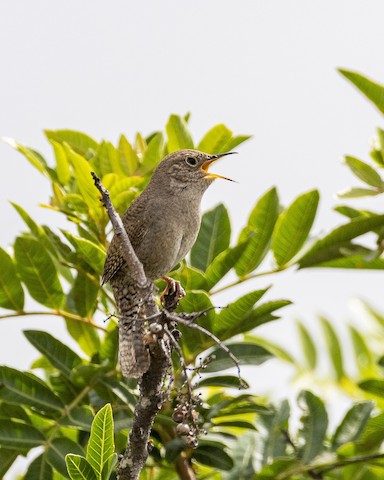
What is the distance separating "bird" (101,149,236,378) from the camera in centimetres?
403

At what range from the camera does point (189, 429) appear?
282 cm

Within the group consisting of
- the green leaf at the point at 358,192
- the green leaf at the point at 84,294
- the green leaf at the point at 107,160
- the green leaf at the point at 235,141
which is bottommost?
the green leaf at the point at 84,294

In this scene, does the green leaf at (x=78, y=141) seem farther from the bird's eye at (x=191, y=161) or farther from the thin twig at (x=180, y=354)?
the thin twig at (x=180, y=354)

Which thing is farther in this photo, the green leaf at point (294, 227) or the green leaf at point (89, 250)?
the green leaf at point (294, 227)

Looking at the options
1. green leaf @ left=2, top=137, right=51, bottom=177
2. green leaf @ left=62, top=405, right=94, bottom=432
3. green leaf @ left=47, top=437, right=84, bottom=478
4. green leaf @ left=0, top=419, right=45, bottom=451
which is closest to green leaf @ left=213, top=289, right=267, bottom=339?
green leaf @ left=62, top=405, right=94, bottom=432

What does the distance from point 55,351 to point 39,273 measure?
337mm

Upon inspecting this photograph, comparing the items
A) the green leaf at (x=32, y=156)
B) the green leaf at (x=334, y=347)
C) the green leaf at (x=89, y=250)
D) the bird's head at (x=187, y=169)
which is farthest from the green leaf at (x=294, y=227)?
the green leaf at (x=334, y=347)

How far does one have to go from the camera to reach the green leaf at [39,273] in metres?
4.03

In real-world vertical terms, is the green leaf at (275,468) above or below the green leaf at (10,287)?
below

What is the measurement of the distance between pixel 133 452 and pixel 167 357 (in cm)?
38

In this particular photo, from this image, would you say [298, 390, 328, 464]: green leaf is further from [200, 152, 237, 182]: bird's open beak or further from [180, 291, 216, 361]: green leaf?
[200, 152, 237, 182]: bird's open beak

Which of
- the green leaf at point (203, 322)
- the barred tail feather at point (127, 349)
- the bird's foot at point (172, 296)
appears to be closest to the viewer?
the bird's foot at point (172, 296)

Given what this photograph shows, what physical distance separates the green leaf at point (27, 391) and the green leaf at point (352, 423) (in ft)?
3.57

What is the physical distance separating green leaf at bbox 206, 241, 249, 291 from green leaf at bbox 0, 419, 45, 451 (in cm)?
86
